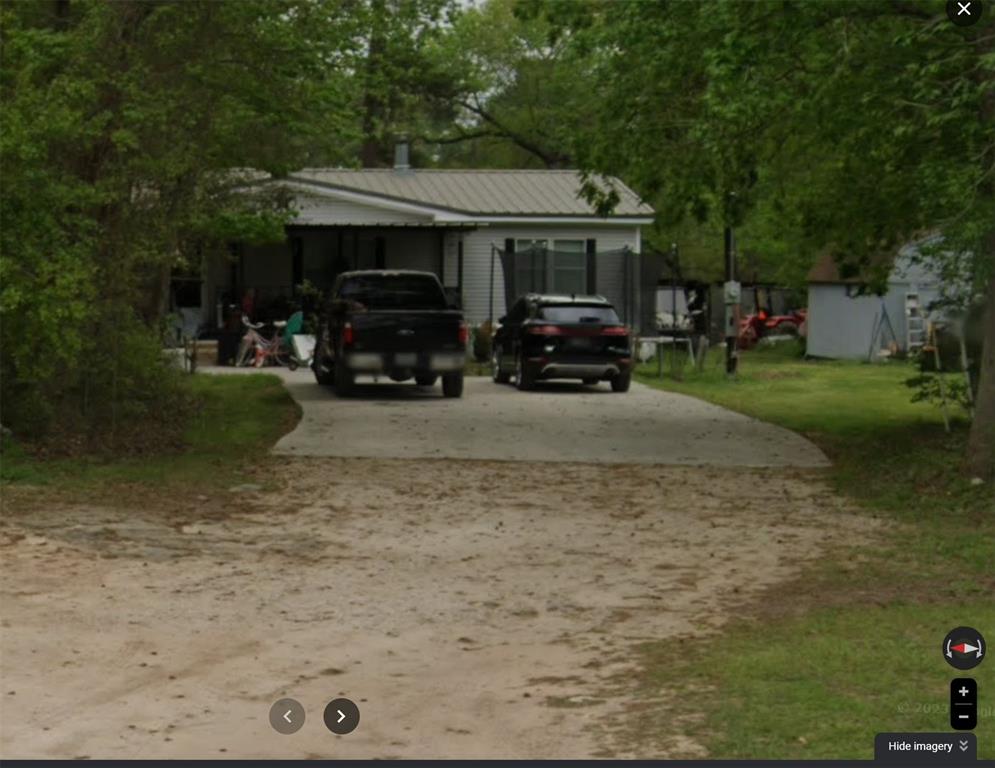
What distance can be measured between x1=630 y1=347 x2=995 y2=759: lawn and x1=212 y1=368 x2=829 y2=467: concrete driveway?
1.44 meters

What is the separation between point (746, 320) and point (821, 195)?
89.9 feet

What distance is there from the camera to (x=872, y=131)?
16.1 m

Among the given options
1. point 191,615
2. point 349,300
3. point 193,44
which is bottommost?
point 191,615

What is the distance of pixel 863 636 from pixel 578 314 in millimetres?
18839

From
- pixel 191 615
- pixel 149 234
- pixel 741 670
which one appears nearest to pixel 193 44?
pixel 149 234

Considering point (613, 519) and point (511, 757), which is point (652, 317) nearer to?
point (613, 519)

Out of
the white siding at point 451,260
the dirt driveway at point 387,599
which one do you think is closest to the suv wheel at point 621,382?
the dirt driveway at point 387,599

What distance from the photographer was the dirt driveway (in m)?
6.76

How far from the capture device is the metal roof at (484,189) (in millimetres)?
39500

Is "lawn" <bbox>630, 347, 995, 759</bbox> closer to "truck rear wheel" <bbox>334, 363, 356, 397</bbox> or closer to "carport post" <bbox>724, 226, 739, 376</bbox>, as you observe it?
"truck rear wheel" <bbox>334, 363, 356, 397</bbox>

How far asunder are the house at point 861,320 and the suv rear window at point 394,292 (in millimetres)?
15950

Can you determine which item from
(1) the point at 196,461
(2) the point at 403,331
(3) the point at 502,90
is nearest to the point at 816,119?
(1) the point at 196,461

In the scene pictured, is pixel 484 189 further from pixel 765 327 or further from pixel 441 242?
pixel 765 327

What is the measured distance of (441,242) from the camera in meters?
40.2
